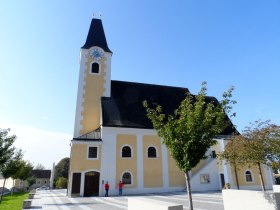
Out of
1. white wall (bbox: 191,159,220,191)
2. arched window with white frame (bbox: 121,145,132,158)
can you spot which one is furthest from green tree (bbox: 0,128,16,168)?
white wall (bbox: 191,159,220,191)

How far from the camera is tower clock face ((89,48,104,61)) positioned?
33.1 meters

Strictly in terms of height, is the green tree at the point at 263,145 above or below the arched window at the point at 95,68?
below

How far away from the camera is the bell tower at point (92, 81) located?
29297mm

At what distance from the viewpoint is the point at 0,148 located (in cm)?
1866

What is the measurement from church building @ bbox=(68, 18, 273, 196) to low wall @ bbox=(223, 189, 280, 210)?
1628 cm

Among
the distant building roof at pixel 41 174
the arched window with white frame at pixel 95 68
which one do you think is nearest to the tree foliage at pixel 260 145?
the arched window with white frame at pixel 95 68

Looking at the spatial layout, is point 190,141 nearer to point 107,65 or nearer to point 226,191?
point 226,191

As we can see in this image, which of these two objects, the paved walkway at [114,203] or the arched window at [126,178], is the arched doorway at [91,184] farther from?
the paved walkway at [114,203]

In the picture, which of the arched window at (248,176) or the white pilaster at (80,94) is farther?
the white pilaster at (80,94)

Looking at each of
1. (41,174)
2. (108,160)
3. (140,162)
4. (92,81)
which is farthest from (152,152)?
(41,174)

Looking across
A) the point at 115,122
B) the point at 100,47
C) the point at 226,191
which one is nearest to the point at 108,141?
the point at 115,122

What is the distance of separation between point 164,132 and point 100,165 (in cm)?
1720

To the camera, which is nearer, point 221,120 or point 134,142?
point 221,120

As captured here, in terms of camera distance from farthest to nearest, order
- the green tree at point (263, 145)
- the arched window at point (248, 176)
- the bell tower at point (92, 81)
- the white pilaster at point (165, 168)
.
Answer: the bell tower at point (92, 81) < the arched window at point (248, 176) < the white pilaster at point (165, 168) < the green tree at point (263, 145)
